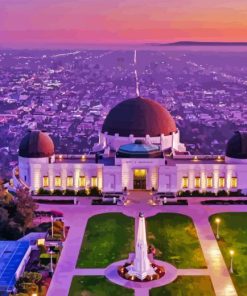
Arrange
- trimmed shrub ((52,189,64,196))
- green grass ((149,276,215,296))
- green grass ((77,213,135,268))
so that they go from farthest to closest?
1. trimmed shrub ((52,189,64,196))
2. green grass ((77,213,135,268))
3. green grass ((149,276,215,296))

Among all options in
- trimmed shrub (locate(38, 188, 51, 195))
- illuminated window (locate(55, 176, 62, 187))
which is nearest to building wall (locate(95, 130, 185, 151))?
illuminated window (locate(55, 176, 62, 187))

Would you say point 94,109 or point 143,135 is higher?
point 143,135

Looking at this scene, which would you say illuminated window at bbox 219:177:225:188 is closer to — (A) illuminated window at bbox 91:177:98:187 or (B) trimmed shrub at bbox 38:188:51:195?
(A) illuminated window at bbox 91:177:98:187

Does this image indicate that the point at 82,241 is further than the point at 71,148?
No

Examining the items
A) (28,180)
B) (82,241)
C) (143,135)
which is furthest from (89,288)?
(143,135)

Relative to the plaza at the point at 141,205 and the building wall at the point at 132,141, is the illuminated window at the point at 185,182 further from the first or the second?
the building wall at the point at 132,141

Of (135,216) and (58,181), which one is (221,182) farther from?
(58,181)

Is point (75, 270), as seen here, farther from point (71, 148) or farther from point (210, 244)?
point (71, 148)
